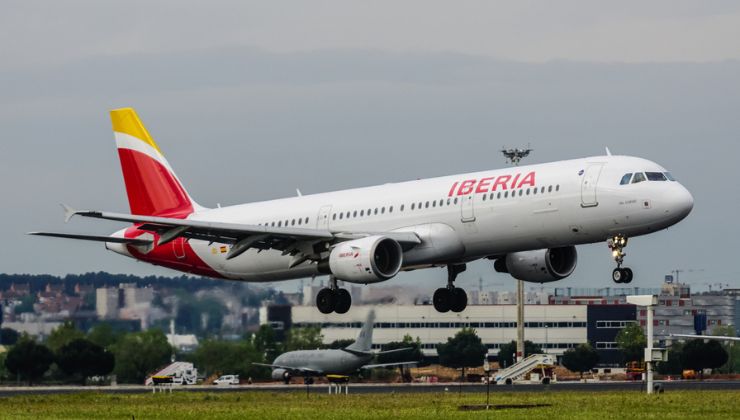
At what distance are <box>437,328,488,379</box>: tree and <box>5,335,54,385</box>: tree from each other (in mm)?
42831

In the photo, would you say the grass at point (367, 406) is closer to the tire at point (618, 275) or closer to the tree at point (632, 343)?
the tire at point (618, 275)

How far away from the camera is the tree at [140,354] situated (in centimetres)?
9000

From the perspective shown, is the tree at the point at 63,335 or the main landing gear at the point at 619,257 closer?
the main landing gear at the point at 619,257

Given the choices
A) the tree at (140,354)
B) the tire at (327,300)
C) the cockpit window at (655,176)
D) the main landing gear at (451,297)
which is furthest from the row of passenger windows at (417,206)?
the tree at (140,354)

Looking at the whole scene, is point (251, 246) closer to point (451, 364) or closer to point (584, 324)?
point (451, 364)

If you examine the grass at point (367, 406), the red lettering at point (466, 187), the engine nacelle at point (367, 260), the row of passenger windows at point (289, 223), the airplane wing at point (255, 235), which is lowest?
the grass at point (367, 406)

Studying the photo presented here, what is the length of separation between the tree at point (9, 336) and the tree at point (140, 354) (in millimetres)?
5855

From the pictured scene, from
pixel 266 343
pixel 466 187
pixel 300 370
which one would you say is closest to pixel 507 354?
pixel 300 370

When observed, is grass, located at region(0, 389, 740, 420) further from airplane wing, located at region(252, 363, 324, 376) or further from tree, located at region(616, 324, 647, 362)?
tree, located at region(616, 324, 647, 362)

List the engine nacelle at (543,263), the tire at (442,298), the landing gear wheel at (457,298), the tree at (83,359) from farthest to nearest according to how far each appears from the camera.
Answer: the tree at (83,359), the tire at (442,298), the landing gear wheel at (457,298), the engine nacelle at (543,263)

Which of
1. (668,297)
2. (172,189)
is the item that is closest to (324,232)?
(172,189)

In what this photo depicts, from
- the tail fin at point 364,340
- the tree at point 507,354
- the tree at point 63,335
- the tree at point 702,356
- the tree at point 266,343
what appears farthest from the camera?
the tree at point 507,354

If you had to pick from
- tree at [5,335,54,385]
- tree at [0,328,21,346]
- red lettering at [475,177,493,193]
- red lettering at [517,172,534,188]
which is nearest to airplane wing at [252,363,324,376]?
tree at [5,335,54,385]

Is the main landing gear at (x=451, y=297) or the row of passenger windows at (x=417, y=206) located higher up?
the row of passenger windows at (x=417, y=206)
